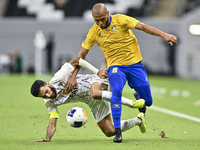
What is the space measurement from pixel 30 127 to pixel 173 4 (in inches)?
1032

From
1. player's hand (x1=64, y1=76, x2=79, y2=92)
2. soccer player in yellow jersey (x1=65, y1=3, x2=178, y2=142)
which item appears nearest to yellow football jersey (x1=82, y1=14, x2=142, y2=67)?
soccer player in yellow jersey (x1=65, y1=3, x2=178, y2=142)

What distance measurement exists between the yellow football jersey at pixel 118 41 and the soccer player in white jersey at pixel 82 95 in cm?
34

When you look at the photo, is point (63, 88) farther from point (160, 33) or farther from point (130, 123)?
point (160, 33)

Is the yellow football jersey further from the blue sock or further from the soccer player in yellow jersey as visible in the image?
the blue sock

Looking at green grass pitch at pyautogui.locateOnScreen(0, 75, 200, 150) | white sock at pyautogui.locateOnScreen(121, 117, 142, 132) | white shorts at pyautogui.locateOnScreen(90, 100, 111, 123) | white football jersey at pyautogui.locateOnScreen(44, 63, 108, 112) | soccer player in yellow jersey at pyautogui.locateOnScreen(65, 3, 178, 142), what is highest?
soccer player in yellow jersey at pyautogui.locateOnScreen(65, 3, 178, 142)

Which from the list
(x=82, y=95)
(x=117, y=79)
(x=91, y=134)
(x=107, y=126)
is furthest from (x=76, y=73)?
(x=91, y=134)

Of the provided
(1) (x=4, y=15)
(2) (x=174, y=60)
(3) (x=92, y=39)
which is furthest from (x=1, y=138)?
(1) (x=4, y=15)

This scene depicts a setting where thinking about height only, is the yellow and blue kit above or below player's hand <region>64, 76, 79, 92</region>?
above

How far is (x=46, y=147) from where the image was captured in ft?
17.5

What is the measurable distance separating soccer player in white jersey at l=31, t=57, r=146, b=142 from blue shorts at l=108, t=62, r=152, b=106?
0.17 meters

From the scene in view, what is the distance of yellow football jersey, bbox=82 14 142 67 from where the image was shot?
5.99 m

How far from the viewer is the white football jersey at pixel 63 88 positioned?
5.98 meters

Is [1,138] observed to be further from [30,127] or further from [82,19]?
[82,19]

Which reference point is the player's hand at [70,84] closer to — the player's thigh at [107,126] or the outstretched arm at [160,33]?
the player's thigh at [107,126]
